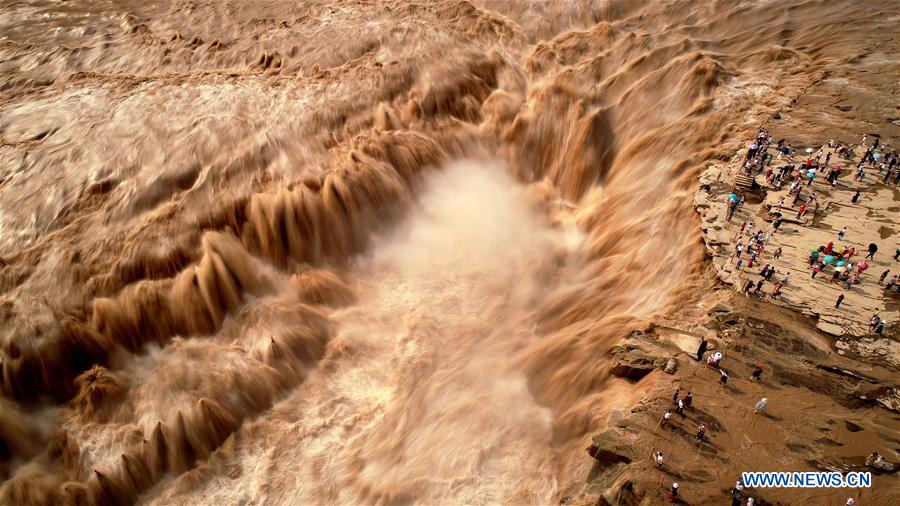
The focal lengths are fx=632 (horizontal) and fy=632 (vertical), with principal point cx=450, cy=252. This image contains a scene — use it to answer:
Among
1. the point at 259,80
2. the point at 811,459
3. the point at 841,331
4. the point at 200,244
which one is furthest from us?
the point at 259,80

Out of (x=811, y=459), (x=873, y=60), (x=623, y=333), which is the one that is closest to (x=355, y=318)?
(x=623, y=333)

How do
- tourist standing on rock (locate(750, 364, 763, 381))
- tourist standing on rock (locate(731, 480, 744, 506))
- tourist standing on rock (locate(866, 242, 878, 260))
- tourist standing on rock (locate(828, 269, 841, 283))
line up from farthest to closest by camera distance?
1. tourist standing on rock (locate(866, 242, 878, 260))
2. tourist standing on rock (locate(828, 269, 841, 283))
3. tourist standing on rock (locate(750, 364, 763, 381))
4. tourist standing on rock (locate(731, 480, 744, 506))

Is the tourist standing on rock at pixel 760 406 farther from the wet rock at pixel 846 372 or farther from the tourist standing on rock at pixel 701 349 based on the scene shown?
the wet rock at pixel 846 372

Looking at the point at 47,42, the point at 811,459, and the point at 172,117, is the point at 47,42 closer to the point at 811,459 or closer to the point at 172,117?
the point at 172,117

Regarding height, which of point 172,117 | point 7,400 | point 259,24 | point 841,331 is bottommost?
point 841,331

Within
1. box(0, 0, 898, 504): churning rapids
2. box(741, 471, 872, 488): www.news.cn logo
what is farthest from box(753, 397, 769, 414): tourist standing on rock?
box(0, 0, 898, 504): churning rapids

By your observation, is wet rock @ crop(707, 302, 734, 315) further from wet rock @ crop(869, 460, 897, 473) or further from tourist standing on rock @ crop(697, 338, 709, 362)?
wet rock @ crop(869, 460, 897, 473)

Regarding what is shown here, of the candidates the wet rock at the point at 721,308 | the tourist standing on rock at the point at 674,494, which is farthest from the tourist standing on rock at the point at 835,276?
the tourist standing on rock at the point at 674,494
